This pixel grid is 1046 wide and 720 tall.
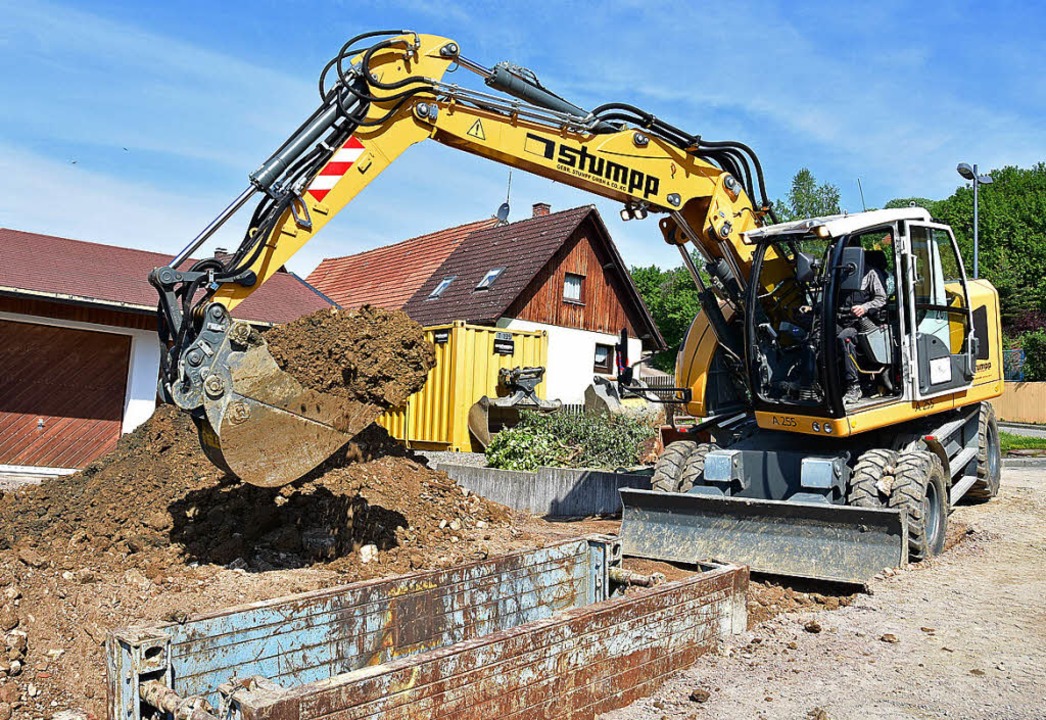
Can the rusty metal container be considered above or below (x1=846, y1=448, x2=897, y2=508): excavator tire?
below

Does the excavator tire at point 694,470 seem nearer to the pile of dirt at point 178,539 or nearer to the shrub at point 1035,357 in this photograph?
the pile of dirt at point 178,539

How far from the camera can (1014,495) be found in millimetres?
10305

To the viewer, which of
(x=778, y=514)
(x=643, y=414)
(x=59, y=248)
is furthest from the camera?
(x=643, y=414)

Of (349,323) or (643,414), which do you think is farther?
(643,414)

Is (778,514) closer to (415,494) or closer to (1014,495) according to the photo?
(415,494)

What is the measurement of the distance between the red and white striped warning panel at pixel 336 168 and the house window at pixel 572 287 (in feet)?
47.6

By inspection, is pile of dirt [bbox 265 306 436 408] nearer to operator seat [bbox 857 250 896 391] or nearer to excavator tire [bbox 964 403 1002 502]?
operator seat [bbox 857 250 896 391]

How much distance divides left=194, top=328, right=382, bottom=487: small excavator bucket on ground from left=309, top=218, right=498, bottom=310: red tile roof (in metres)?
17.0

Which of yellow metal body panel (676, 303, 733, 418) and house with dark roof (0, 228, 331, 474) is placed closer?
yellow metal body panel (676, 303, 733, 418)

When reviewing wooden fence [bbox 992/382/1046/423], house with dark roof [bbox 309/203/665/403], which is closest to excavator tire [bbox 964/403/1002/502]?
house with dark roof [bbox 309/203/665/403]

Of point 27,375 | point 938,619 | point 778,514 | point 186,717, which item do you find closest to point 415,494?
point 778,514

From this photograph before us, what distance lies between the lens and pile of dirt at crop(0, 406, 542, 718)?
195 inches

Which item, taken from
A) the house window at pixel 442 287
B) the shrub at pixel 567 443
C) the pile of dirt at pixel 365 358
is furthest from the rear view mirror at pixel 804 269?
the house window at pixel 442 287

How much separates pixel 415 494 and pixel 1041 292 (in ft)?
126
